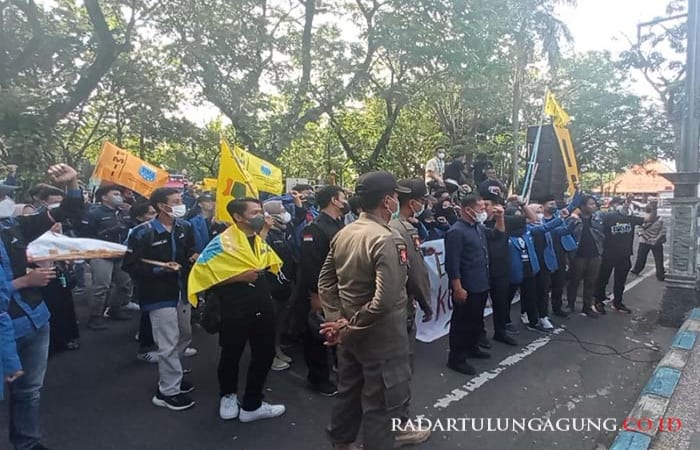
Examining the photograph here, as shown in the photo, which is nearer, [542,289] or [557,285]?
[542,289]

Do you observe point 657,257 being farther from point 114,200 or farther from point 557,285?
point 114,200

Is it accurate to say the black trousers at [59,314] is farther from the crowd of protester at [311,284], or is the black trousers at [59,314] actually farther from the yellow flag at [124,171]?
the yellow flag at [124,171]

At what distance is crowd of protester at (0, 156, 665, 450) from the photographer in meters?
2.72

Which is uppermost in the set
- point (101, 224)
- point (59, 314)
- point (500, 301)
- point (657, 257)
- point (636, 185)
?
point (101, 224)

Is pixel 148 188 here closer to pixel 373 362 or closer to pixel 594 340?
pixel 373 362

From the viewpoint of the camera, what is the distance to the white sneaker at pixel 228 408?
368 centimetres

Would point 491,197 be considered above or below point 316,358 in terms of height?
above

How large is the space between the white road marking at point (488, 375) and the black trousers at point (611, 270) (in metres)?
1.60

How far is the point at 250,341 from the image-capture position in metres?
3.66

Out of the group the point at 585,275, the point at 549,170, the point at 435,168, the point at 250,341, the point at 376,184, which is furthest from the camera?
the point at 435,168

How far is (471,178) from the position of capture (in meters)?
10.5

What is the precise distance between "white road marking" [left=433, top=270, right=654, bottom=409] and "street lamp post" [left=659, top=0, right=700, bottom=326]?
191cm

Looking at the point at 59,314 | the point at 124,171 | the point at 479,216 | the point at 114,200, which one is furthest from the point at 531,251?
the point at 59,314

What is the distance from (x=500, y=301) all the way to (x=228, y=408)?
11.5ft
